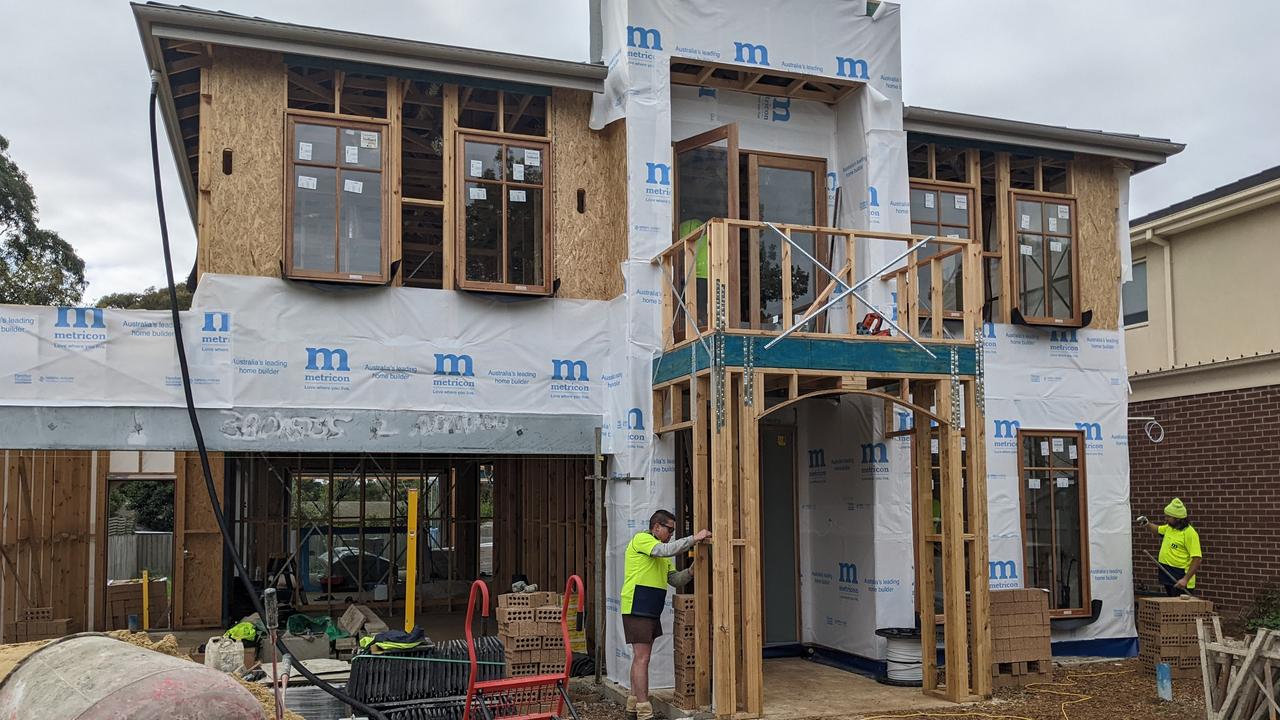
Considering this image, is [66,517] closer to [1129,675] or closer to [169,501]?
[1129,675]

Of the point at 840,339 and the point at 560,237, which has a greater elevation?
the point at 560,237

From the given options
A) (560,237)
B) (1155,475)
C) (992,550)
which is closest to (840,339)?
(560,237)

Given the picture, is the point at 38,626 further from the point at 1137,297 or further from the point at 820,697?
the point at 1137,297

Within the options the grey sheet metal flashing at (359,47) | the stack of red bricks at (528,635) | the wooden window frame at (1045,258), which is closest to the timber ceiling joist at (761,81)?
the grey sheet metal flashing at (359,47)

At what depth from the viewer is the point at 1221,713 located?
880cm

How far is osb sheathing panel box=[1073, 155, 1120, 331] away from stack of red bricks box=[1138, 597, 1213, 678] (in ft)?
12.0

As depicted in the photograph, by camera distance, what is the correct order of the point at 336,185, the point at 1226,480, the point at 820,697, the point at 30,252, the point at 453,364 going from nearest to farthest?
1. the point at 820,697
2. the point at 336,185
3. the point at 453,364
4. the point at 1226,480
5. the point at 30,252

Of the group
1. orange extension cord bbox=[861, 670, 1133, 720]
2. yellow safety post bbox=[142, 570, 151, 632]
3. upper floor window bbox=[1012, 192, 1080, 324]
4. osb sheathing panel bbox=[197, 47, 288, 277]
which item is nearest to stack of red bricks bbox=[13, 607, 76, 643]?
yellow safety post bbox=[142, 570, 151, 632]

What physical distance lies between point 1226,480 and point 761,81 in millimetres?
8473

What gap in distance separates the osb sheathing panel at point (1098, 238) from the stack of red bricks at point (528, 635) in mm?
8170

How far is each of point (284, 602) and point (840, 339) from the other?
11553 mm

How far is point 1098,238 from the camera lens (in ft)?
45.0

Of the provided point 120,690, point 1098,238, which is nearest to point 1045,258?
point 1098,238

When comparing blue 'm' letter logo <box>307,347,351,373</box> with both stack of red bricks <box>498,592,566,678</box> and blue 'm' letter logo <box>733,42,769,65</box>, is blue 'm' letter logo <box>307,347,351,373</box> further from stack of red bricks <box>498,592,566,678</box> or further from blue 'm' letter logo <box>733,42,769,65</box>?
blue 'm' letter logo <box>733,42,769,65</box>
